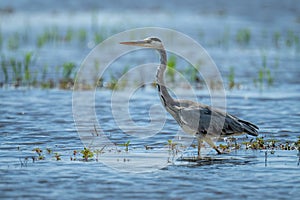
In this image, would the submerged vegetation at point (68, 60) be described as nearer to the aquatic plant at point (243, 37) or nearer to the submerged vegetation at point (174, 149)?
the aquatic plant at point (243, 37)

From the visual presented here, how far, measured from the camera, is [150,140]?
9914mm

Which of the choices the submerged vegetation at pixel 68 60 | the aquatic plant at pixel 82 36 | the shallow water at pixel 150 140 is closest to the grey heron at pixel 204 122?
the shallow water at pixel 150 140

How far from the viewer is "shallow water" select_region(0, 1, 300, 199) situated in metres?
7.23

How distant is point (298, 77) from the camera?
49.6ft

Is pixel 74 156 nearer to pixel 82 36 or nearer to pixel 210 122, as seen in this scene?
pixel 210 122

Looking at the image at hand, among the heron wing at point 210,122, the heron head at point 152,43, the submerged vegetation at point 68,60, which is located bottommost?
the heron wing at point 210,122

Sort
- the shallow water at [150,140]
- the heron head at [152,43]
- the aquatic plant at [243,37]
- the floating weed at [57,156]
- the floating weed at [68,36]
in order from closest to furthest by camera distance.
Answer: the shallow water at [150,140] → the floating weed at [57,156] → the heron head at [152,43] → the aquatic plant at [243,37] → the floating weed at [68,36]

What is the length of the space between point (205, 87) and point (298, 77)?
8.26 feet

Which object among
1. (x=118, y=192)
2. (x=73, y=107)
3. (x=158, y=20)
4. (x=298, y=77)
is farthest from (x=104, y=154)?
(x=158, y=20)

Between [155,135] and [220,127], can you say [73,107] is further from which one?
[220,127]

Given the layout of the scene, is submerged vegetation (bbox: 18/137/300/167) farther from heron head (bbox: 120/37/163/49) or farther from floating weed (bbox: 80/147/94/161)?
heron head (bbox: 120/37/163/49)

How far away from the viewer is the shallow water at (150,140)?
7.23 metres

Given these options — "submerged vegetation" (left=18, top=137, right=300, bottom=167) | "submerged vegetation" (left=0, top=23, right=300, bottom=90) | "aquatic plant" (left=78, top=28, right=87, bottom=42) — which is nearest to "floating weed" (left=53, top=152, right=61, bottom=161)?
"submerged vegetation" (left=18, top=137, right=300, bottom=167)

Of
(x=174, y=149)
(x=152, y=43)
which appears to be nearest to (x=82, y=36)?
(x=152, y=43)
